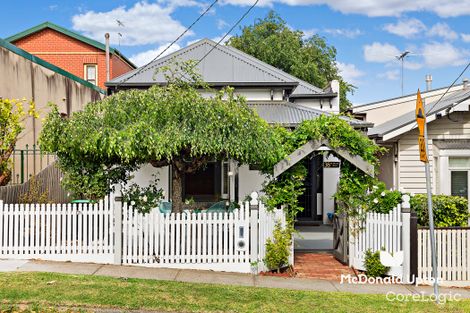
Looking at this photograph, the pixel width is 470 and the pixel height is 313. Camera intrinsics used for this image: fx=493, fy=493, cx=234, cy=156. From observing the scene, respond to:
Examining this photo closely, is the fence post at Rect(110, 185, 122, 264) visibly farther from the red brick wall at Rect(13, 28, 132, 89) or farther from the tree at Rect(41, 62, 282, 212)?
the red brick wall at Rect(13, 28, 132, 89)

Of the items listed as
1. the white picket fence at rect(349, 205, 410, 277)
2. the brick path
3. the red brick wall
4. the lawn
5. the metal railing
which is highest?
the red brick wall

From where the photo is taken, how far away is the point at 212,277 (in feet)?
31.7

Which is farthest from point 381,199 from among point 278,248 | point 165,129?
point 165,129

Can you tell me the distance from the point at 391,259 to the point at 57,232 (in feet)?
22.5

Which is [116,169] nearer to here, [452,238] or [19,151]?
[19,151]

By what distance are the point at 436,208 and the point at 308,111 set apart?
24.3 ft

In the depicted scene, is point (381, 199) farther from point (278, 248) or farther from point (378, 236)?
point (278, 248)

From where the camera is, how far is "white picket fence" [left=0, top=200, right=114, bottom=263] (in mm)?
10242

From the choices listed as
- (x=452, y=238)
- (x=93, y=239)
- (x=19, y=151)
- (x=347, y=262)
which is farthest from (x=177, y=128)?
(x=19, y=151)

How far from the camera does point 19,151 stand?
15375mm

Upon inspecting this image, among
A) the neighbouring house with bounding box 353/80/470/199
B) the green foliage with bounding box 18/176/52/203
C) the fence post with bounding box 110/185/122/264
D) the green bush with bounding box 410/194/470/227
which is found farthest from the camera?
the neighbouring house with bounding box 353/80/470/199

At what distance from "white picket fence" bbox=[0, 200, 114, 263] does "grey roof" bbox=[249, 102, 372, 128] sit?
22.9 ft

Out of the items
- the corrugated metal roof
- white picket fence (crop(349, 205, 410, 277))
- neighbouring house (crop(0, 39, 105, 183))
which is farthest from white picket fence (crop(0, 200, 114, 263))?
the corrugated metal roof

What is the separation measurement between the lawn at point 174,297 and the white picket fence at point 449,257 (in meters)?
1.49
